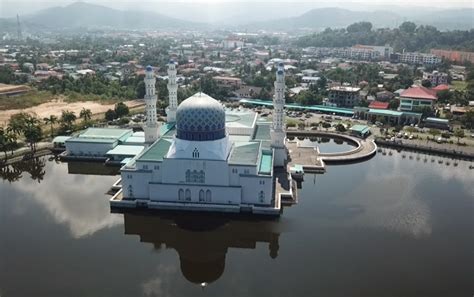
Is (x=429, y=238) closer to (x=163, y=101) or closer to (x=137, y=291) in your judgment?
A: (x=137, y=291)

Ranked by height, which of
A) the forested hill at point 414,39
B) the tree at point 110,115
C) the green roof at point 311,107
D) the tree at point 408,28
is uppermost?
the tree at point 408,28

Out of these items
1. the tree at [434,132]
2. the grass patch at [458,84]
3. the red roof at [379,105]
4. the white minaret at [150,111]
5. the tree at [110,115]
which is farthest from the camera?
the grass patch at [458,84]

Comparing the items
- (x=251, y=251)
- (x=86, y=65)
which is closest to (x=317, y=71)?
(x=86, y=65)

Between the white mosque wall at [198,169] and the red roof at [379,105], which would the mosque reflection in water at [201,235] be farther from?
the red roof at [379,105]

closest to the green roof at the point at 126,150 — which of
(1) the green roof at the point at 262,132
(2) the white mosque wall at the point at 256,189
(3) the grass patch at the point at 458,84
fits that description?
(1) the green roof at the point at 262,132

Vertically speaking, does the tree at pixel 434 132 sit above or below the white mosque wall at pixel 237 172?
below

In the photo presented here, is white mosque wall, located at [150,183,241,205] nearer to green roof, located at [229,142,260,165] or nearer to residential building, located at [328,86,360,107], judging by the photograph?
green roof, located at [229,142,260,165]

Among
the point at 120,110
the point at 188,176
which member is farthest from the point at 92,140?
the point at 188,176

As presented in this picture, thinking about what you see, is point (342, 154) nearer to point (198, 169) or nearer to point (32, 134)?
point (198, 169)
